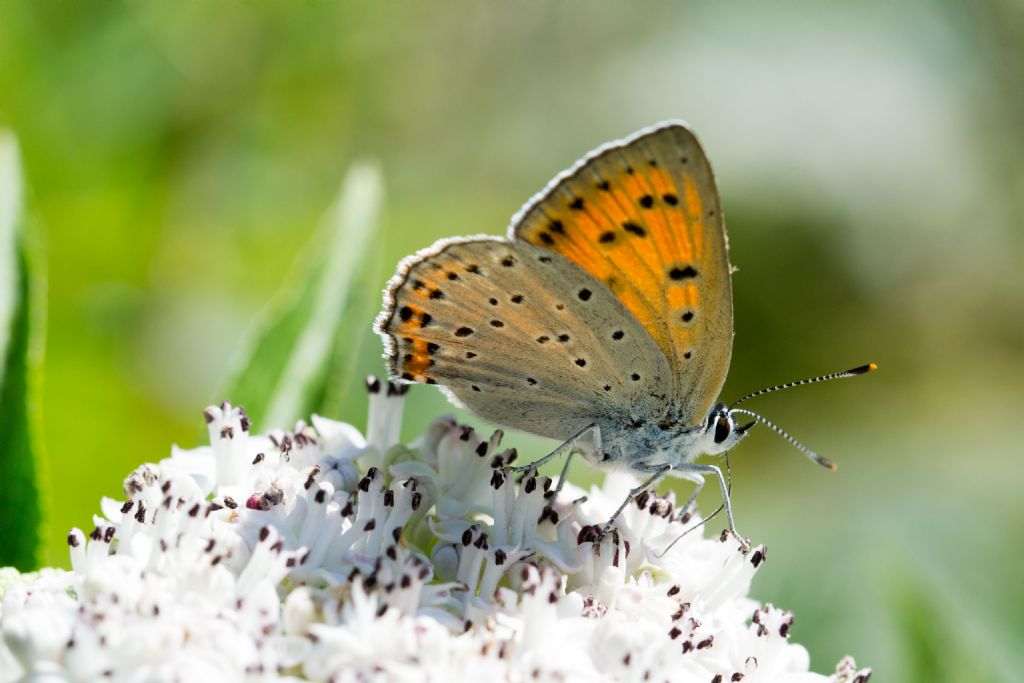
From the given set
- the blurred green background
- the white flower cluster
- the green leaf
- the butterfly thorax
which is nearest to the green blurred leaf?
the white flower cluster

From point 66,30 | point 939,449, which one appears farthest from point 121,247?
point 939,449

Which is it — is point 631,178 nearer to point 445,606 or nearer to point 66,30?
point 445,606

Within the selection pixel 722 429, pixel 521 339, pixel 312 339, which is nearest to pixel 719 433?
pixel 722 429

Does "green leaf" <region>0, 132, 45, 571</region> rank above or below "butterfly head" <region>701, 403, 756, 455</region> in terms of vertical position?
above

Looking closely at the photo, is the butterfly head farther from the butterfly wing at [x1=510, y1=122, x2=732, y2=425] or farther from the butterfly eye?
the butterfly wing at [x1=510, y1=122, x2=732, y2=425]

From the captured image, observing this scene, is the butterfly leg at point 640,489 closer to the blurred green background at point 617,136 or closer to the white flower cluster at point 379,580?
the white flower cluster at point 379,580

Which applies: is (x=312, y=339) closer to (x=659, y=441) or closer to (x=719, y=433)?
(x=659, y=441)
